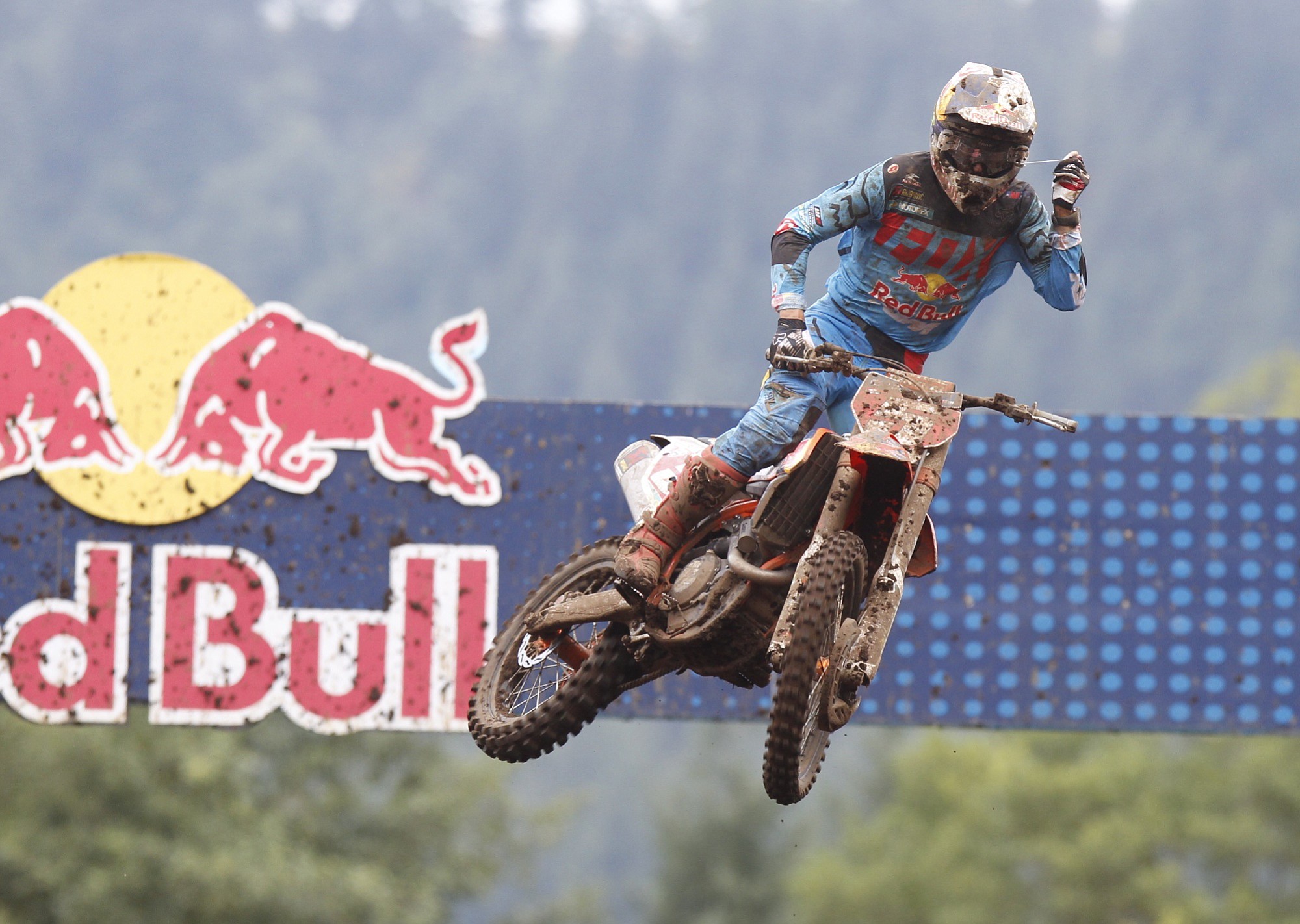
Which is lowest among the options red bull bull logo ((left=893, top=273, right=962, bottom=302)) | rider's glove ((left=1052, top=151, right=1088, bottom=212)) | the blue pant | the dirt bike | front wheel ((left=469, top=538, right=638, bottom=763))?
front wheel ((left=469, top=538, right=638, bottom=763))

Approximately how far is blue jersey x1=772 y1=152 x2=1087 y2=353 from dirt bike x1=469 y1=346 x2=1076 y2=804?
26.1 inches

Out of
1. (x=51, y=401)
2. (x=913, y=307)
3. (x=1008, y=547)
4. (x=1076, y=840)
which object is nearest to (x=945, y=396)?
(x=913, y=307)

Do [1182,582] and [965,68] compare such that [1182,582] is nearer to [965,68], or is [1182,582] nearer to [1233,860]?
[965,68]

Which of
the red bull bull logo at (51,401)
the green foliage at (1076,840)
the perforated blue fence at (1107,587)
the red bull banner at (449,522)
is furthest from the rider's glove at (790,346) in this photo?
the green foliage at (1076,840)

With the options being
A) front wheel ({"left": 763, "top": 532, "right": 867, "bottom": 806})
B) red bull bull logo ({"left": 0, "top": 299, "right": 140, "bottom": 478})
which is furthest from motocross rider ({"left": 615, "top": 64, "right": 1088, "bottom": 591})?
red bull bull logo ({"left": 0, "top": 299, "right": 140, "bottom": 478})

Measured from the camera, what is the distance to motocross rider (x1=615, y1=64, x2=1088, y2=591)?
9320 mm

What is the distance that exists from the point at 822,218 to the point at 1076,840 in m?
36.0

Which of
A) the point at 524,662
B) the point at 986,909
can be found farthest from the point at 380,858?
the point at 524,662

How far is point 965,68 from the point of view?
930cm

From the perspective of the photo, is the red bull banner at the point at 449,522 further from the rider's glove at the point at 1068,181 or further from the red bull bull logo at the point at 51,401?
the rider's glove at the point at 1068,181

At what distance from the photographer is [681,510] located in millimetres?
9742

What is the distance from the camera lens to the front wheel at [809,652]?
8609mm

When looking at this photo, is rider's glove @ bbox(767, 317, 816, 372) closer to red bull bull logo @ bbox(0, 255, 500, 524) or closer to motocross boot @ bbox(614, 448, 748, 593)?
motocross boot @ bbox(614, 448, 748, 593)

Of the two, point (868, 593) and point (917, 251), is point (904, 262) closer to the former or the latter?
point (917, 251)
